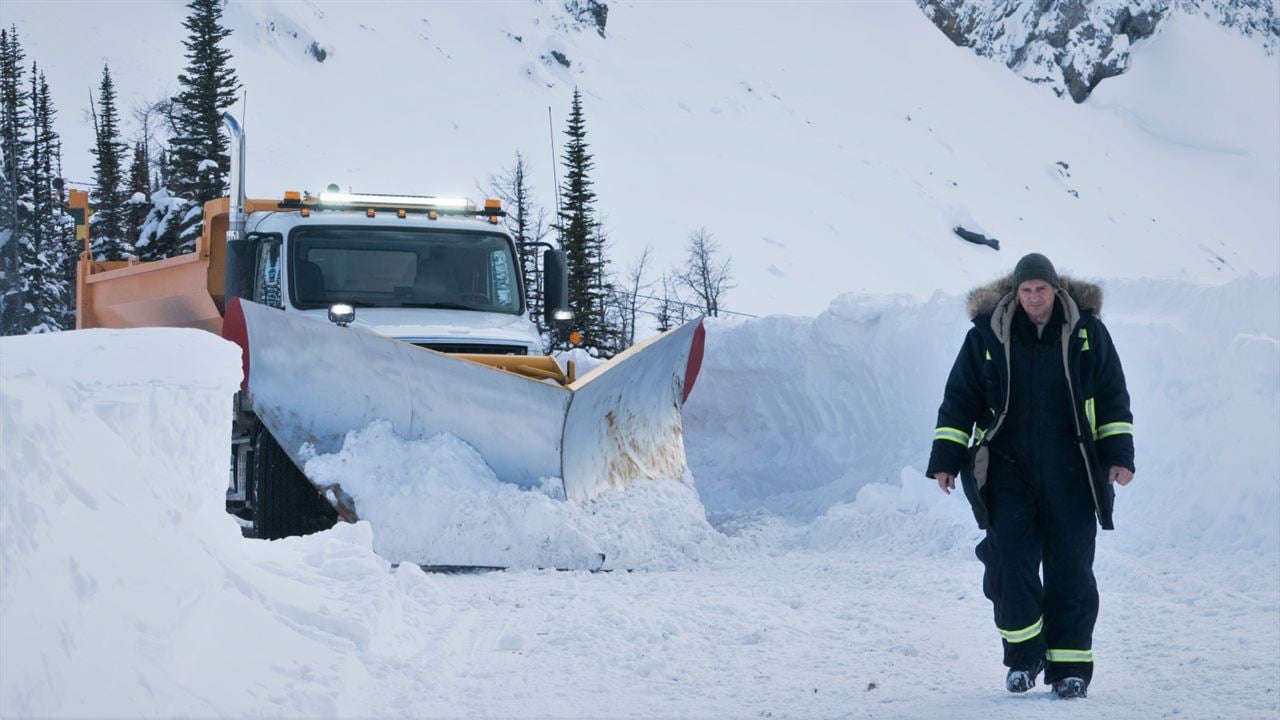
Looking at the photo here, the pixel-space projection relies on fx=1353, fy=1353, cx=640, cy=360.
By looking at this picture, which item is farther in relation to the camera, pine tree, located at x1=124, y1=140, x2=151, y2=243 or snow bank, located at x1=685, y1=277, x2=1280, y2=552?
pine tree, located at x1=124, y1=140, x2=151, y2=243

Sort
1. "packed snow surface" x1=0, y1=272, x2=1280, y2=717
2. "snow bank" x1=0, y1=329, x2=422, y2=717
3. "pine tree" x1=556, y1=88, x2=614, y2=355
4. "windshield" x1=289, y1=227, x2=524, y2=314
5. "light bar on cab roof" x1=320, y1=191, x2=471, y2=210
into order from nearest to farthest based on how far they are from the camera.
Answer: "snow bank" x1=0, y1=329, x2=422, y2=717
"packed snow surface" x1=0, y1=272, x2=1280, y2=717
"windshield" x1=289, y1=227, x2=524, y2=314
"light bar on cab roof" x1=320, y1=191, x2=471, y2=210
"pine tree" x1=556, y1=88, x2=614, y2=355

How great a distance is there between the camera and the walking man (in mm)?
4617

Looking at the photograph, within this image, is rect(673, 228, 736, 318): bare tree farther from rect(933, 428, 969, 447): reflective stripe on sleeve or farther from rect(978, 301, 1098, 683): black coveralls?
rect(978, 301, 1098, 683): black coveralls

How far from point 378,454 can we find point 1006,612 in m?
3.63

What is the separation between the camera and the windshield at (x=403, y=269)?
8.97 metres

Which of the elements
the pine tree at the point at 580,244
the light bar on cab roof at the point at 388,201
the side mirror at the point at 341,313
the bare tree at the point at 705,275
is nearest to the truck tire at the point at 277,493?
the side mirror at the point at 341,313

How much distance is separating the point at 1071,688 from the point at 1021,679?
6.5 inches

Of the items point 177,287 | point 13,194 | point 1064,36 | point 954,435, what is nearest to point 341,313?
point 177,287

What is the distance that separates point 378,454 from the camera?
280 inches

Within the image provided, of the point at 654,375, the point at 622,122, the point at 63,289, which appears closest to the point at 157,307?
the point at 654,375

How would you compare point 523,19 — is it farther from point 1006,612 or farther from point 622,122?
point 1006,612

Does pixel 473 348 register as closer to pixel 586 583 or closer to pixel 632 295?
pixel 586 583

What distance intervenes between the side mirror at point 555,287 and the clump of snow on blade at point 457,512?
2.22 metres

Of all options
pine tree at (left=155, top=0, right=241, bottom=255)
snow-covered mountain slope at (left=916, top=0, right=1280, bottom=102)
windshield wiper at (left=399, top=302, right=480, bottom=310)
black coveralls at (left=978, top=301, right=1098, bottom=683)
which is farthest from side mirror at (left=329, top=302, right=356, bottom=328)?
snow-covered mountain slope at (left=916, top=0, right=1280, bottom=102)
